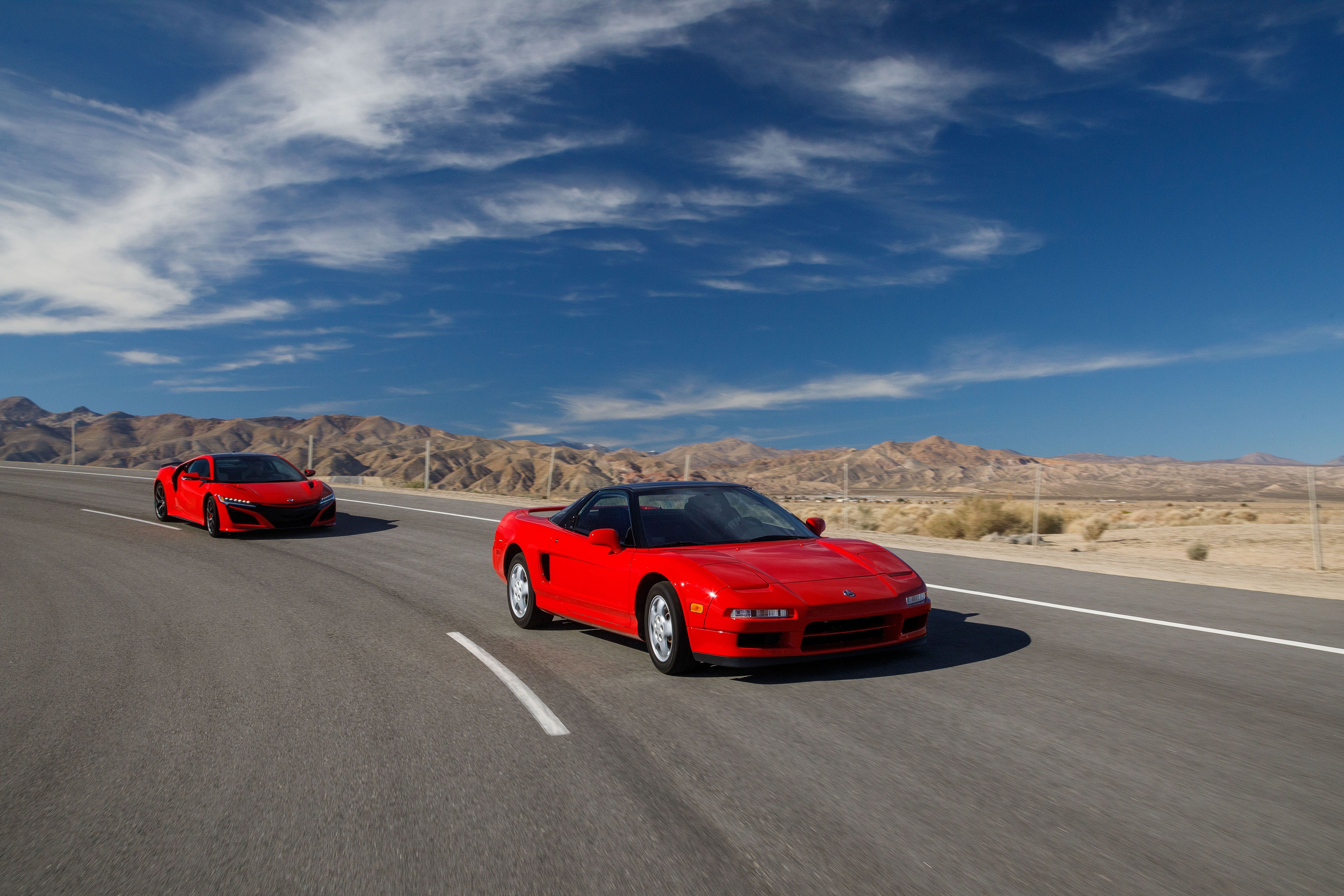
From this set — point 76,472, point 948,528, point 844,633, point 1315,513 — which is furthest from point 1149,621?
point 76,472

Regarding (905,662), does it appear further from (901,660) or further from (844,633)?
(844,633)

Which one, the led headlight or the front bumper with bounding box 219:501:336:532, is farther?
the front bumper with bounding box 219:501:336:532

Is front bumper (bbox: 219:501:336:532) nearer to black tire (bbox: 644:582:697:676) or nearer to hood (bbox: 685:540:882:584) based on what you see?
black tire (bbox: 644:582:697:676)

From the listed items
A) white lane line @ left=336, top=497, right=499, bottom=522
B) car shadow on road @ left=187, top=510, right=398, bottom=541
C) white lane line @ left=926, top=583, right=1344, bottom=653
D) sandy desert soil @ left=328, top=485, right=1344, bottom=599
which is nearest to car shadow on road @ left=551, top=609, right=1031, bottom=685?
white lane line @ left=926, top=583, right=1344, bottom=653

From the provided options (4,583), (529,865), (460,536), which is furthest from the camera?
(460,536)

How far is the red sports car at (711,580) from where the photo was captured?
5.68 meters

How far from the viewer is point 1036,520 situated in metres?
16.5

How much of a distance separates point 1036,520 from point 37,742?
50.7ft

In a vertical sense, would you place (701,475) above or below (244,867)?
above

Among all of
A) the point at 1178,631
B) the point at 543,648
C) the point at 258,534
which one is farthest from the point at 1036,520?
the point at 258,534

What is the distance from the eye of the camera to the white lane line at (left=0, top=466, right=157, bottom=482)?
1232 inches

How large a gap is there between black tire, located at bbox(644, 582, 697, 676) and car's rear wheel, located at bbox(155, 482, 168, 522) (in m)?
14.2

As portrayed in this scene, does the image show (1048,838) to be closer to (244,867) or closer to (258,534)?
(244,867)

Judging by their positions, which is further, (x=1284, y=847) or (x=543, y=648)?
(x=543, y=648)
